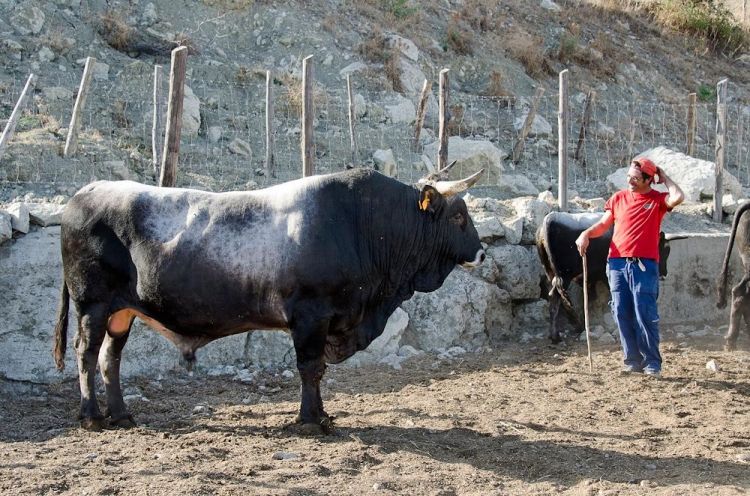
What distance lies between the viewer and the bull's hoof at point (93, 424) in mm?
6672

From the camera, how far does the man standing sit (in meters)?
7.91

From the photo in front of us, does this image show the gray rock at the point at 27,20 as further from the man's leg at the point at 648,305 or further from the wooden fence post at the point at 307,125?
the man's leg at the point at 648,305

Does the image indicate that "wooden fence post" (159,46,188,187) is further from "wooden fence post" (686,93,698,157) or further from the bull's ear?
"wooden fence post" (686,93,698,157)

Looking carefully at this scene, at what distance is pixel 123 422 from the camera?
6754 mm

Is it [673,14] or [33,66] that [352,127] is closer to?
[33,66]

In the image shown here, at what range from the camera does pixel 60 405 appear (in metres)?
7.45

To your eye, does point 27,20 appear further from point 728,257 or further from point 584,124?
point 728,257

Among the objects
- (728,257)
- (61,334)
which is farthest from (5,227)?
(728,257)

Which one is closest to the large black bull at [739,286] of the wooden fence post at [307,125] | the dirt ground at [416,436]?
the dirt ground at [416,436]

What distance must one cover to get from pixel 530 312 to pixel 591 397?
308 cm

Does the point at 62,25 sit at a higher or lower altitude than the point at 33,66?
higher

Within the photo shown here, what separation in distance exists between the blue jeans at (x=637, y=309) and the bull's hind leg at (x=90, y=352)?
430cm

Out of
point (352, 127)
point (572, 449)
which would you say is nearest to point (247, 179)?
point (352, 127)

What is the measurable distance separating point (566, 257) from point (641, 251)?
216 centimetres
